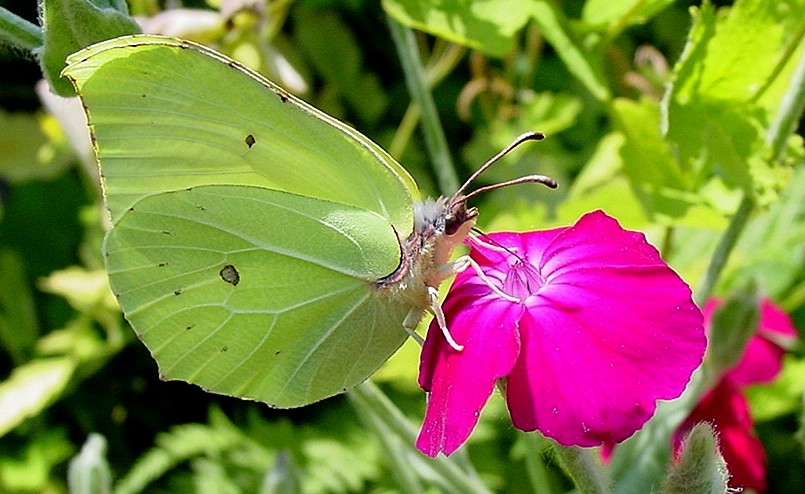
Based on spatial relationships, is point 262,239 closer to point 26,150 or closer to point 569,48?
point 569,48

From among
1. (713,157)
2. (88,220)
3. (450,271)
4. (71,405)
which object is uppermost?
(713,157)

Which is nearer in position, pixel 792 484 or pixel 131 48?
pixel 131 48

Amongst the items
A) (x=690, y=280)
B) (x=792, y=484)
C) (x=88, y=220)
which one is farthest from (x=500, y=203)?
(x=88, y=220)

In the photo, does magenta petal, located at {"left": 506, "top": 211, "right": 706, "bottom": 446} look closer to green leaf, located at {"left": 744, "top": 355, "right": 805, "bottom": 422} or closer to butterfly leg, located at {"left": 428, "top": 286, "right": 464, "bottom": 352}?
butterfly leg, located at {"left": 428, "top": 286, "right": 464, "bottom": 352}

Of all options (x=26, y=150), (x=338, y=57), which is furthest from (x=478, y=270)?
(x=26, y=150)

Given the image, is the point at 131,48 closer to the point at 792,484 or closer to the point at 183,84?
the point at 183,84

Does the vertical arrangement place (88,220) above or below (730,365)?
below

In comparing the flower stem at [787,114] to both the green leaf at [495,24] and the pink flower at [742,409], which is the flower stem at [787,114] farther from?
the pink flower at [742,409]
